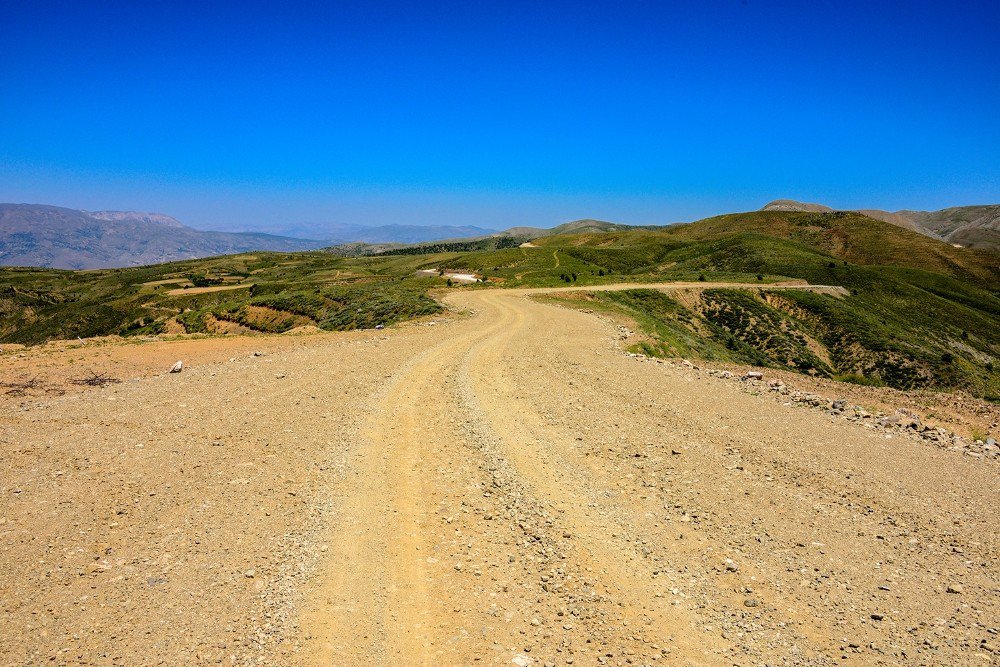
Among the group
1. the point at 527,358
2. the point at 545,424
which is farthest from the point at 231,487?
the point at 527,358

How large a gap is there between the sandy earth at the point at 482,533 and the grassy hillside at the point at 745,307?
46.9 feet

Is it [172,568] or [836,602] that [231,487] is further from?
[836,602]

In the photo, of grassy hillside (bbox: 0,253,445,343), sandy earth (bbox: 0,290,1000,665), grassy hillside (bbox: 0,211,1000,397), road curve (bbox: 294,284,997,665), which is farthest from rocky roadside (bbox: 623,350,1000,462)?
grassy hillside (bbox: 0,253,445,343)

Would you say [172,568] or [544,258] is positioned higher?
[544,258]

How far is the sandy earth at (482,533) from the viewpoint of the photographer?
627 cm

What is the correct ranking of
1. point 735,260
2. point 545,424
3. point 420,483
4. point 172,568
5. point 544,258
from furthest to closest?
1. point 544,258
2. point 735,260
3. point 545,424
4. point 420,483
5. point 172,568

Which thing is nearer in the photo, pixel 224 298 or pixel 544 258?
pixel 224 298

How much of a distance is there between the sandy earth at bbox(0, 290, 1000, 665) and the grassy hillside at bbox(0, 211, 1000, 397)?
14.3 meters

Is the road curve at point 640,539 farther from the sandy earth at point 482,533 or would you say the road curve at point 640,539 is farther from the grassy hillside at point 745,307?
the grassy hillside at point 745,307

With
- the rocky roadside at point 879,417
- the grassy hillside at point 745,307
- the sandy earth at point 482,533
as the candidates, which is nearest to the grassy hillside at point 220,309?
the grassy hillside at point 745,307

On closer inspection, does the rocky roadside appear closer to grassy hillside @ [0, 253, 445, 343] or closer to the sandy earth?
the sandy earth

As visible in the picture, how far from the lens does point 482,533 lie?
845 centimetres

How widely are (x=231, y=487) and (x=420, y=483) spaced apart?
382 centimetres

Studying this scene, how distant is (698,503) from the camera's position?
9.45m
